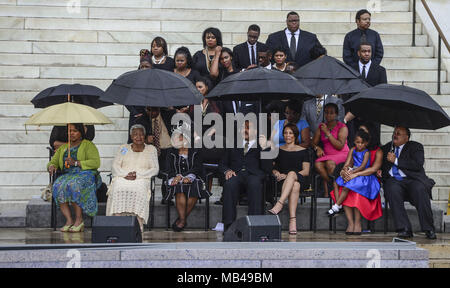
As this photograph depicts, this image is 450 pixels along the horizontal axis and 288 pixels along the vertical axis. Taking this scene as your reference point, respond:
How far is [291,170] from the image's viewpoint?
12.5m

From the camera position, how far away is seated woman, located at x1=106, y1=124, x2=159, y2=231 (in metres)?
12.1

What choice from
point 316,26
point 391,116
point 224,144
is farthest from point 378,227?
point 316,26

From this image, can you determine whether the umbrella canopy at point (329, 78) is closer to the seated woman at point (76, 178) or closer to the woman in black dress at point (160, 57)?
the woman in black dress at point (160, 57)

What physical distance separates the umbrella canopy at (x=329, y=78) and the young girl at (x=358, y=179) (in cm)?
65

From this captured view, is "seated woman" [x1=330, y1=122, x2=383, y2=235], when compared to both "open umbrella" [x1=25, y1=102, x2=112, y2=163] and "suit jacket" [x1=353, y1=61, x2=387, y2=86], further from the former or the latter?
"open umbrella" [x1=25, y1=102, x2=112, y2=163]

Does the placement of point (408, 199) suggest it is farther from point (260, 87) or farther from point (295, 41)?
point (295, 41)

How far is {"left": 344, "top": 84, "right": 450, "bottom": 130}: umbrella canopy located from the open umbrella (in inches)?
128

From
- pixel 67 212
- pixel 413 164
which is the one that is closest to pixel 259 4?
pixel 413 164

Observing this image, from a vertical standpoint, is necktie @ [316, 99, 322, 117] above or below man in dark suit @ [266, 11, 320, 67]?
below

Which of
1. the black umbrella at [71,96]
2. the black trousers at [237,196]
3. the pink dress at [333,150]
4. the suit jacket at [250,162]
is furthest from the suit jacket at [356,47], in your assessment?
the black umbrella at [71,96]

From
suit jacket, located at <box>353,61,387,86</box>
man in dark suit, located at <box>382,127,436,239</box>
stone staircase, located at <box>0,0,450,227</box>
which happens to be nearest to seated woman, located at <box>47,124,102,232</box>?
stone staircase, located at <box>0,0,450,227</box>

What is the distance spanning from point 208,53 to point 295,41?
1.44 m

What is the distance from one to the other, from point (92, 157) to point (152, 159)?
2.65 ft

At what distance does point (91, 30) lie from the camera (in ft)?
54.8
